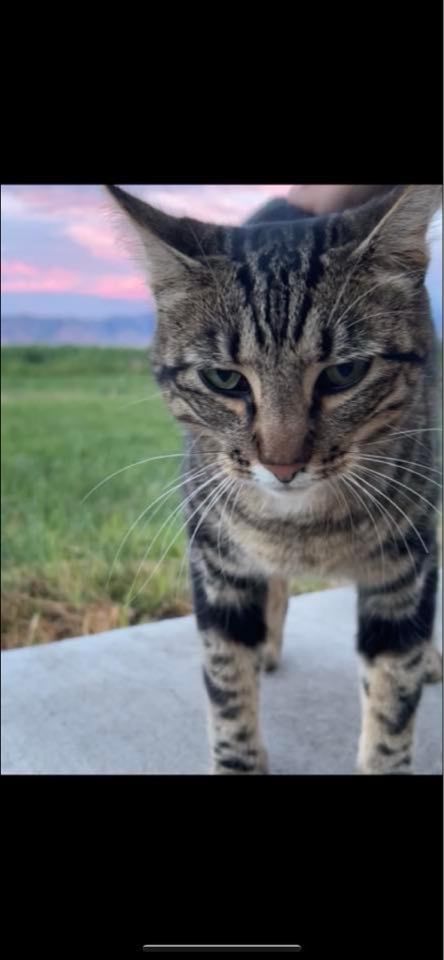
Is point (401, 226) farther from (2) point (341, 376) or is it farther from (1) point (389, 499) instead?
(1) point (389, 499)

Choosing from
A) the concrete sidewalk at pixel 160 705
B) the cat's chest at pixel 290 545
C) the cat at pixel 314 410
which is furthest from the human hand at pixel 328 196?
the concrete sidewalk at pixel 160 705

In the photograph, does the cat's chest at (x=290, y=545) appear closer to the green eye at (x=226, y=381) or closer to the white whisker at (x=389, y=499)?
the white whisker at (x=389, y=499)

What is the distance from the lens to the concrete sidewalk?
4.11 feet

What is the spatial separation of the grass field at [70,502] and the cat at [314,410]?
1.55ft

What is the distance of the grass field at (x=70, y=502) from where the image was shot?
155cm

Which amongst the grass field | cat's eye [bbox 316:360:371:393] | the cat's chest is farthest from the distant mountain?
cat's eye [bbox 316:360:371:393]

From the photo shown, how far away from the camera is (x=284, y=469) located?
2.83 ft
